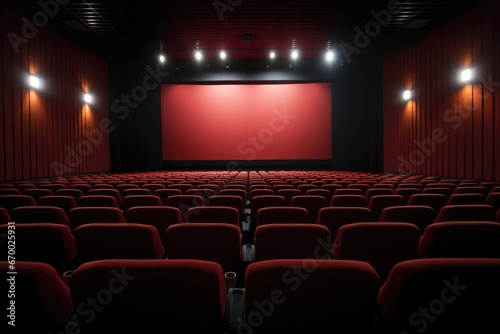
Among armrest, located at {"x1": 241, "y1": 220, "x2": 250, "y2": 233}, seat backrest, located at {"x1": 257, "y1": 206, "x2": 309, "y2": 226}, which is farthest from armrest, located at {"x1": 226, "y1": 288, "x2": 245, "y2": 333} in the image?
armrest, located at {"x1": 241, "y1": 220, "x2": 250, "y2": 233}

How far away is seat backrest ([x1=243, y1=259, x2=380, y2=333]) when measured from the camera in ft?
3.27

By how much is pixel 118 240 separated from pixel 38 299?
2.67 ft

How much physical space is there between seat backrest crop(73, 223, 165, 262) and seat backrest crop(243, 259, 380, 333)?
2.97 ft

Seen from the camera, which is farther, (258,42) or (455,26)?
(258,42)

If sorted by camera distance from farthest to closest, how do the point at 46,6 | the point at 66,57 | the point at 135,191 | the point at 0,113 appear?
the point at 66,57, the point at 46,6, the point at 0,113, the point at 135,191

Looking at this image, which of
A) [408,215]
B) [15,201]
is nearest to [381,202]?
[408,215]

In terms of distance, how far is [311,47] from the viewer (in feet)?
41.1

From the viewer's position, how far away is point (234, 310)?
1327 mm

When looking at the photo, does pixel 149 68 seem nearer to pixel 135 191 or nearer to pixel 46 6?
pixel 46 6

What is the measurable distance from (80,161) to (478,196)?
12.3 m

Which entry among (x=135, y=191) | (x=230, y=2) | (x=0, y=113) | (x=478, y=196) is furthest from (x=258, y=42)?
(x=478, y=196)

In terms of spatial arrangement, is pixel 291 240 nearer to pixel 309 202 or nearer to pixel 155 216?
pixel 155 216

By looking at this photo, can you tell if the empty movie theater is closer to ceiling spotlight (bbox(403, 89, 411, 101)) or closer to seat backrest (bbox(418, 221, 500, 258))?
seat backrest (bbox(418, 221, 500, 258))

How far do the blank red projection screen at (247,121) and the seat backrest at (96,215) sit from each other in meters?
13.0
